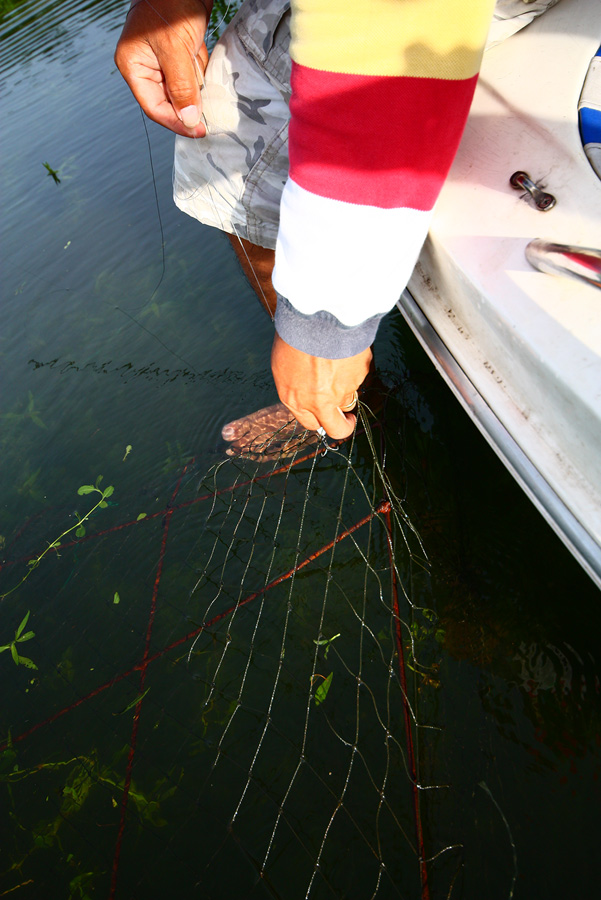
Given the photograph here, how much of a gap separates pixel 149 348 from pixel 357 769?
2239 mm

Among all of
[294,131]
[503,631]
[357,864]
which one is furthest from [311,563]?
[294,131]

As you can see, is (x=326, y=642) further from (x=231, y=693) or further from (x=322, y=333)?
(x=322, y=333)

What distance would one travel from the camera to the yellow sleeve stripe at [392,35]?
839 millimetres

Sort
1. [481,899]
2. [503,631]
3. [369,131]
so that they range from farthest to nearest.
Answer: [503,631], [481,899], [369,131]

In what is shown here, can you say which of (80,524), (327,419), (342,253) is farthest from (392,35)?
(80,524)

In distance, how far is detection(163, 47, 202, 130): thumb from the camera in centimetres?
155

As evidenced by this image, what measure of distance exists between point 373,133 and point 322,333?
355mm

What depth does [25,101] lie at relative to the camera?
552 cm

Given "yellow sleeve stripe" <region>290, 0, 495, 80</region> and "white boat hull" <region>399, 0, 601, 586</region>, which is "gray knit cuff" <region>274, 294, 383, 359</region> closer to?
"white boat hull" <region>399, 0, 601, 586</region>

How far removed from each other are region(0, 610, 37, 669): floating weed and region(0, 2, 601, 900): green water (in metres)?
0.02

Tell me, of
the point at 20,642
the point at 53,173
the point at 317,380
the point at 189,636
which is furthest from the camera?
the point at 53,173

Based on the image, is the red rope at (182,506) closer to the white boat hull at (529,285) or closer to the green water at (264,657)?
the green water at (264,657)

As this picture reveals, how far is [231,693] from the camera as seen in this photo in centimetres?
186

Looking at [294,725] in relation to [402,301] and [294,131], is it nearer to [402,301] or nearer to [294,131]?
[402,301]
